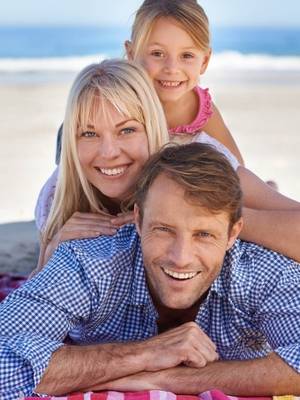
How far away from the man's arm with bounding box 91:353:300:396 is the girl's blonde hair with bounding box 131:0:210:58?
1875mm

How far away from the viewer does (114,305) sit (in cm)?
288

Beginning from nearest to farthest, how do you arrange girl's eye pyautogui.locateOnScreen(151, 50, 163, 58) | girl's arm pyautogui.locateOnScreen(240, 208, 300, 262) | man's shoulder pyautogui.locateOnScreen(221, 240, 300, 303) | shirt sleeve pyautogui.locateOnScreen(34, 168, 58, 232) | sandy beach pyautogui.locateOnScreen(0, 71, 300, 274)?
man's shoulder pyautogui.locateOnScreen(221, 240, 300, 303)
girl's arm pyautogui.locateOnScreen(240, 208, 300, 262)
shirt sleeve pyautogui.locateOnScreen(34, 168, 58, 232)
girl's eye pyautogui.locateOnScreen(151, 50, 163, 58)
sandy beach pyautogui.locateOnScreen(0, 71, 300, 274)

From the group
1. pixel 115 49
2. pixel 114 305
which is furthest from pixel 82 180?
pixel 115 49

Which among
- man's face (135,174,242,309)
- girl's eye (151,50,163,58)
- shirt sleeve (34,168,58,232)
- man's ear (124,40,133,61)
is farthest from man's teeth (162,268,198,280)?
man's ear (124,40,133,61)

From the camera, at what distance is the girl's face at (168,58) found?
4.06 m

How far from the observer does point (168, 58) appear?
161 inches

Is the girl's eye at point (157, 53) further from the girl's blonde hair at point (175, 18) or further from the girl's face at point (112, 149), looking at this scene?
the girl's face at point (112, 149)

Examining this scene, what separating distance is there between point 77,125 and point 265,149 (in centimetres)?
677

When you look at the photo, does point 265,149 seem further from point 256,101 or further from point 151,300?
point 151,300

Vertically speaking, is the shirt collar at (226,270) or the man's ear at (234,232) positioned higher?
the man's ear at (234,232)

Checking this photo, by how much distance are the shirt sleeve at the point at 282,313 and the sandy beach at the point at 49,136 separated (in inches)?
110

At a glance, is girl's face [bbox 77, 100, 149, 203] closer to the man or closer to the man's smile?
the man

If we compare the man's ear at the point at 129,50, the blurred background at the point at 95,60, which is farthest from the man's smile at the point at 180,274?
the blurred background at the point at 95,60

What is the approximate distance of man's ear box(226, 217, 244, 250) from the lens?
109 inches
